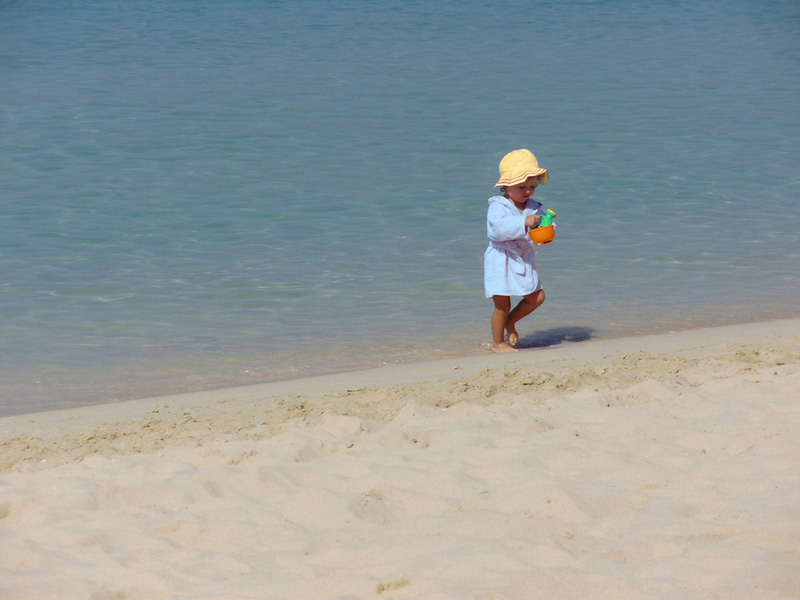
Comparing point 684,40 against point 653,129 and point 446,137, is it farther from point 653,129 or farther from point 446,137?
point 446,137

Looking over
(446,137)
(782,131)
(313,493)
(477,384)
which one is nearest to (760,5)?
(782,131)

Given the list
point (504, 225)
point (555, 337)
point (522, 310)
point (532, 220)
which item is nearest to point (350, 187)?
point (555, 337)

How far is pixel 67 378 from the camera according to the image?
562cm

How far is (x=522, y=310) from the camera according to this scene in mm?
6098

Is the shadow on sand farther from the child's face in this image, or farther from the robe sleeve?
the child's face

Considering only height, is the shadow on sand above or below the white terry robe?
below

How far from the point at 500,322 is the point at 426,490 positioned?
2.66m

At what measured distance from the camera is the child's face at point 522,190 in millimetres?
5685

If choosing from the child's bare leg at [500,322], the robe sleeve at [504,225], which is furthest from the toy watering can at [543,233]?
the child's bare leg at [500,322]

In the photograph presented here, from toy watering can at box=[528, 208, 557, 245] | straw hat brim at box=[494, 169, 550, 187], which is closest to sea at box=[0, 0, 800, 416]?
toy watering can at box=[528, 208, 557, 245]

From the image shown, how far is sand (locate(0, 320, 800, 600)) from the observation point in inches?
109

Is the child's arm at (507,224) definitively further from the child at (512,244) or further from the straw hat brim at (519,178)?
the straw hat brim at (519,178)

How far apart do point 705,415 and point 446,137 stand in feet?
29.1

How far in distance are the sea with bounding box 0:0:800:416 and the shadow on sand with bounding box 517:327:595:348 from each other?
0.03 metres
